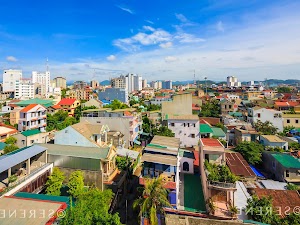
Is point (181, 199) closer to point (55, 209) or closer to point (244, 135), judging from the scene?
point (55, 209)

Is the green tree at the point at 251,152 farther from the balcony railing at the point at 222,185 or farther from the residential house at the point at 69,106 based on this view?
the residential house at the point at 69,106

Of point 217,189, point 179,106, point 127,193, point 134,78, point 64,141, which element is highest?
point 134,78

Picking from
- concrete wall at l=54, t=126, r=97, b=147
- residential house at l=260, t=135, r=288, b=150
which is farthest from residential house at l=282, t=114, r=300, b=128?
concrete wall at l=54, t=126, r=97, b=147

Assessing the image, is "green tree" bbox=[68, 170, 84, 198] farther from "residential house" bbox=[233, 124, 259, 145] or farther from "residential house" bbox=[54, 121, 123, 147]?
"residential house" bbox=[233, 124, 259, 145]

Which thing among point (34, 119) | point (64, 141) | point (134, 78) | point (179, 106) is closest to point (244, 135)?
point (179, 106)

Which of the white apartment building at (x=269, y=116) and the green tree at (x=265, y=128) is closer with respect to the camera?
the green tree at (x=265, y=128)

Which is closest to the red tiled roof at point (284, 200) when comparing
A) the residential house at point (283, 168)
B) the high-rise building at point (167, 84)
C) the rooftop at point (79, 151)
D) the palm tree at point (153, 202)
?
the residential house at point (283, 168)

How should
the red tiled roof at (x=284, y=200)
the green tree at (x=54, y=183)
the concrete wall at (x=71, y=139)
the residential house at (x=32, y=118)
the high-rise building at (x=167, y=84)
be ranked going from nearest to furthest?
1. the red tiled roof at (x=284, y=200)
2. the green tree at (x=54, y=183)
3. the concrete wall at (x=71, y=139)
4. the residential house at (x=32, y=118)
5. the high-rise building at (x=167, y=84)
